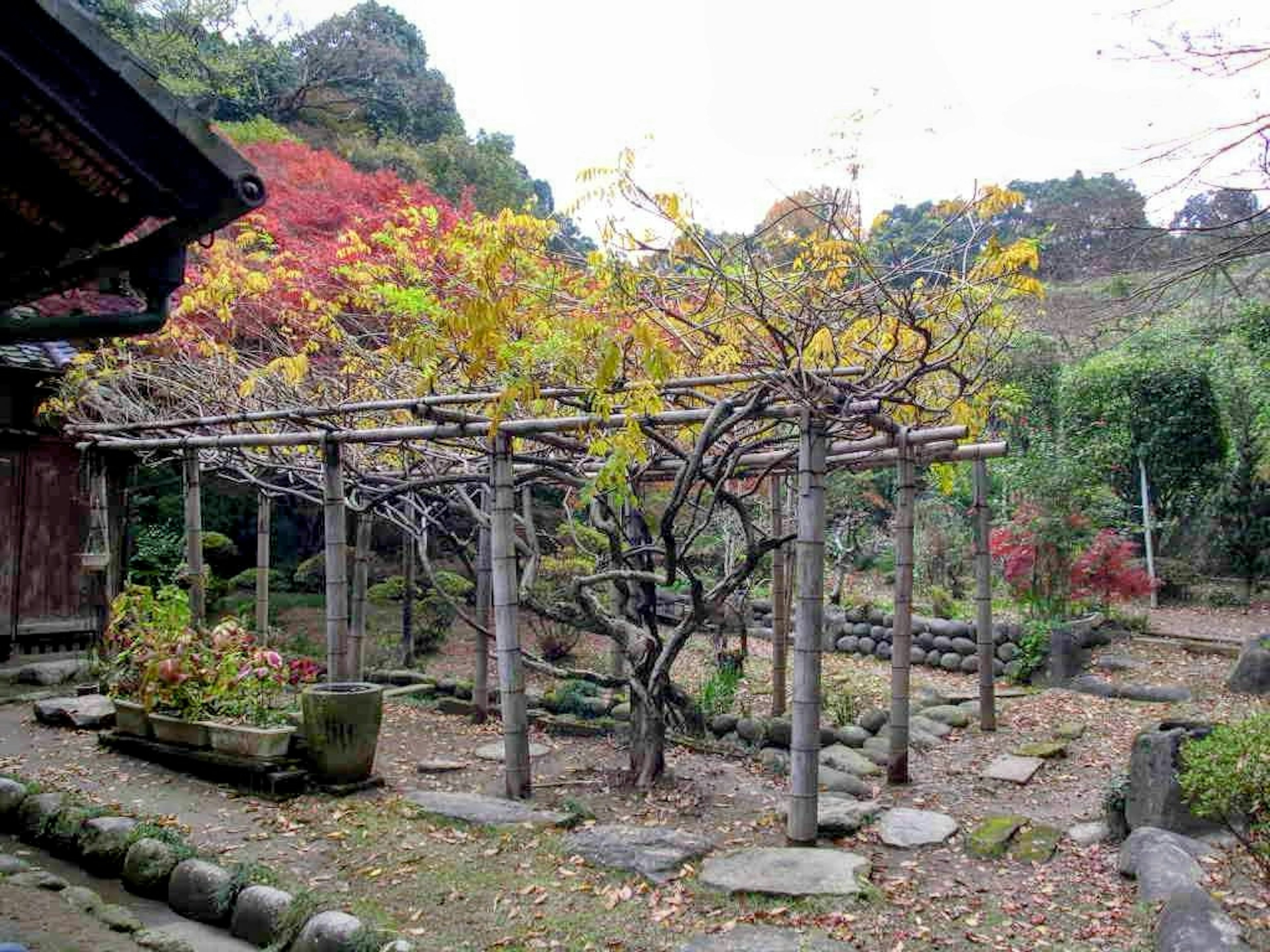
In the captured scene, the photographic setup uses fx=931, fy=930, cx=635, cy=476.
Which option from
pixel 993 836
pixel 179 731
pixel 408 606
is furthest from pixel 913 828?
pixel 408 606

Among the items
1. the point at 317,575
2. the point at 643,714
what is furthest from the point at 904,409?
the point at 317,575

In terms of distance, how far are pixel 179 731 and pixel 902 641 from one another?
5680mm

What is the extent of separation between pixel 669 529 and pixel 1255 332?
38.3 feet

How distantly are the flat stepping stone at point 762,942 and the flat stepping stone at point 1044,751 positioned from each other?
464 cm

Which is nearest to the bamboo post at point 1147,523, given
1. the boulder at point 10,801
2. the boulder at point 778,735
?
the boulder at point 778,735

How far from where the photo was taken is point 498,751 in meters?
8.42

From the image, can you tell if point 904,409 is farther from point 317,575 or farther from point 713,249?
point 317,575

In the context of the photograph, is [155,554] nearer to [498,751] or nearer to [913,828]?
[498,751]

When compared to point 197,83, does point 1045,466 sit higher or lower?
lower

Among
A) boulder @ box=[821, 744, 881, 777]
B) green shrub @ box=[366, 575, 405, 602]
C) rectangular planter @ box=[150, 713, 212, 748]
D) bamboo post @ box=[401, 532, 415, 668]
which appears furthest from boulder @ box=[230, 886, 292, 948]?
green shrub @ box=[366, 575, 405, 602]

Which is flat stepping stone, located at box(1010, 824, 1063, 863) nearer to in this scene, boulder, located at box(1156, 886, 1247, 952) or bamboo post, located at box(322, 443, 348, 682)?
boulder, located at box(1156, 886, 1247, 952)

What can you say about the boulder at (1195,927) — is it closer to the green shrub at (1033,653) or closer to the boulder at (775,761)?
the boulder at (775,761)

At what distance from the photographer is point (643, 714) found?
7047mm

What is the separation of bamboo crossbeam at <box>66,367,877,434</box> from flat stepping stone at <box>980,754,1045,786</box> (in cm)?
369
